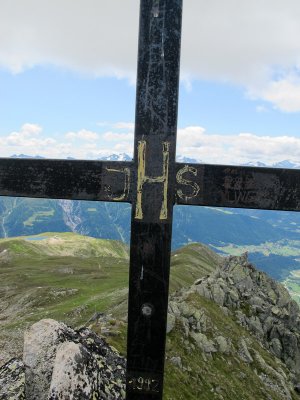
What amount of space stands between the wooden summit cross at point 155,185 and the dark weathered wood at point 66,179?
13mm

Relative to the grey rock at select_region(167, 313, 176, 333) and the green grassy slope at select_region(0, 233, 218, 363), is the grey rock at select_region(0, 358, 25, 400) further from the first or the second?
the green grassy slope at select_region(0, 233, 218, 363)

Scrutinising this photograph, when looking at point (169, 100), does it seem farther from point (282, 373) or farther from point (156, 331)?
point (282, 373)

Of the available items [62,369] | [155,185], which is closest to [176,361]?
[62,369]

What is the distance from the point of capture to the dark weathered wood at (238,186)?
14.8 ft

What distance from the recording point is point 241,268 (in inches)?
1754

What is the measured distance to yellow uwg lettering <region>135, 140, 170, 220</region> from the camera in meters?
4.38

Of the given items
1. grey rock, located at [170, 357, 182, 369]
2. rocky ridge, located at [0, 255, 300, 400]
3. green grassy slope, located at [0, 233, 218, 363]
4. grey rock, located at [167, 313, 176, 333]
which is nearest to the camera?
rocky ridge, located at [0, 255, 300, 400]

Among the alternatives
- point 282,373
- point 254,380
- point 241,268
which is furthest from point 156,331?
point 241,268

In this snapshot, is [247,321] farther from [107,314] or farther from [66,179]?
[66,179]

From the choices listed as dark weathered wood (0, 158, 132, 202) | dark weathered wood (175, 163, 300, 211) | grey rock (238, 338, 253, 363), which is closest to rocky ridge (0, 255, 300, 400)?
grey rock (238, 338, 253, 363)

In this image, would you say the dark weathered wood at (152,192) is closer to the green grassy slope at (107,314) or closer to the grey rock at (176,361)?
the green grassy slope at (107,314)

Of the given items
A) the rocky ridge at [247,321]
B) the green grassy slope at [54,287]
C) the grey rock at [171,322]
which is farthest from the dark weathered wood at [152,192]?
the green grassy slope at [54,287]

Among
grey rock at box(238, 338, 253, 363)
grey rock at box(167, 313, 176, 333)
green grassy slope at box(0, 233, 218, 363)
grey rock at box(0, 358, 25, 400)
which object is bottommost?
green grassy slope at box(0, 233, 218, 363)

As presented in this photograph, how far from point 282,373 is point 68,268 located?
11031 centimetres
